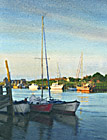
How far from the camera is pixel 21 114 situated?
125 ft

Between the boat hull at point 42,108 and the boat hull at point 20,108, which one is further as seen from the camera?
the boat hull at point 42,108

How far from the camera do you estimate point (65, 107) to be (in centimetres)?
3956

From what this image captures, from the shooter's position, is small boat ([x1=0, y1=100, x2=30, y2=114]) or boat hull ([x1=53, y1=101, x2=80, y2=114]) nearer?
small boat ([x1=0, y1=100, x2=30, y2=114])

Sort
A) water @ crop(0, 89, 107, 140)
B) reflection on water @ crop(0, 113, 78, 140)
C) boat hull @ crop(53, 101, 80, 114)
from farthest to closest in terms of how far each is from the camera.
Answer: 1. boat hull @ crop(53, 101, 80, 114)
2. reflection on water @ crop(0, 113, 78, 140)
3. water @ crop(0, 89, 107, 140)

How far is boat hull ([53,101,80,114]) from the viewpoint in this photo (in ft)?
129

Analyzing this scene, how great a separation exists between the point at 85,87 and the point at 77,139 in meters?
113

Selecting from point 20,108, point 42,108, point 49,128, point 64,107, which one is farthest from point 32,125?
point 64,107

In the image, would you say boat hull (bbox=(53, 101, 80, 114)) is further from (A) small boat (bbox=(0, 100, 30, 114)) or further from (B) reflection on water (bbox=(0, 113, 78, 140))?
(A) small boat (bbox=(0, 100, 30, 114))

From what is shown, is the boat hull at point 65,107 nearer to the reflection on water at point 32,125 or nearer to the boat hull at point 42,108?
the reflection on water at point 32,125

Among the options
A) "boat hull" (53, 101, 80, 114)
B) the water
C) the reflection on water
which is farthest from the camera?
"boat hull" (53, 101, 80, 114)

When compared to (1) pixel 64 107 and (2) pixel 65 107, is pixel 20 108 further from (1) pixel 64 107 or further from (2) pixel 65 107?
(2) pixel 65 107

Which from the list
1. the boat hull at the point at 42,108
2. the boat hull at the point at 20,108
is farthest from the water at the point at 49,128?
the boat hull at the point at 42,108

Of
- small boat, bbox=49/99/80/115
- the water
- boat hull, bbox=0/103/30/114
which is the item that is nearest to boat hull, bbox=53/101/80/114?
small boat, bbox=49/99/80/115

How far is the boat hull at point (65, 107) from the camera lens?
3938 cm
